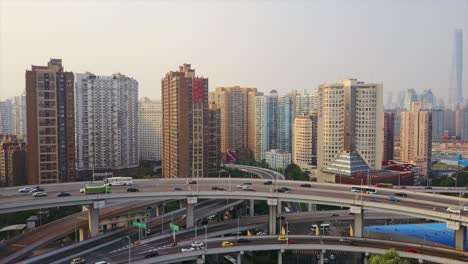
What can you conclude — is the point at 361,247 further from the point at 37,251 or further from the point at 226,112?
the point at 226,112

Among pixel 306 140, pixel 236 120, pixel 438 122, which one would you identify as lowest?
pixel 306 140

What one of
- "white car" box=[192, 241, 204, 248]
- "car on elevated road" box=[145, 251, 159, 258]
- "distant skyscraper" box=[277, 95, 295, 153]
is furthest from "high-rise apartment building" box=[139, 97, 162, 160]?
"car on elevated road" box=[145, 251, 159, 258]

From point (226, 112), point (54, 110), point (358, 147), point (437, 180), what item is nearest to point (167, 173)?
point (54, 110)

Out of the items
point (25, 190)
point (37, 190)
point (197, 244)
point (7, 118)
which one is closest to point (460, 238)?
point (197, 244)

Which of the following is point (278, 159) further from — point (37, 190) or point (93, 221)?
point (37, 190)

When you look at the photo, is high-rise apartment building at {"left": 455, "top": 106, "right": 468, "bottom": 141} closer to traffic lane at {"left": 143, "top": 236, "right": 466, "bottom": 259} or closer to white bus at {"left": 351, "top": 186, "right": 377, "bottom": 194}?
white bus at {"left": 351, "top": 186, "right": 377, "bottom": 194}

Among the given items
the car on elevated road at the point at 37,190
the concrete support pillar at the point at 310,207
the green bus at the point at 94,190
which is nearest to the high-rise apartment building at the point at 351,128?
the concrete support pillar at the point at 310,207

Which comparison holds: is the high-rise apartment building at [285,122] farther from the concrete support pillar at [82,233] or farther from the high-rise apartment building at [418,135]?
the concrete support pillar at [82,233]
